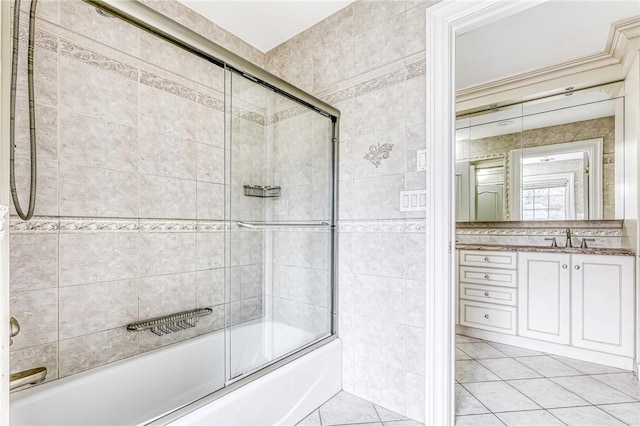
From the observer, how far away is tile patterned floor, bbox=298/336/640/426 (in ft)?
5.34

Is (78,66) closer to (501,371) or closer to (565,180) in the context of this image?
(501,371)

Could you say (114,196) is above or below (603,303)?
above

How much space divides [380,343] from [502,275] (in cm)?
161

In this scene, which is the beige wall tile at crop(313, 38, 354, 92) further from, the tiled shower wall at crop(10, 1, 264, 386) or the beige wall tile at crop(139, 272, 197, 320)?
the beige wall tile at crop(139, 272, 197, 320)

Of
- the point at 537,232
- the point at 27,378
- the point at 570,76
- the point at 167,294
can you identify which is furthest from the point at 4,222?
the point at 570,76

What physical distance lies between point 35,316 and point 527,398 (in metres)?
2.62

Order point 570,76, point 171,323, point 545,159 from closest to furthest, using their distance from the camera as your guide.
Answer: point 171,323, point 570,76, point 545,159

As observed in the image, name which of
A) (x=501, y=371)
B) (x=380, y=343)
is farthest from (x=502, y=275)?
(x=380, y=343)

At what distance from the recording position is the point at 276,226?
1.81 m

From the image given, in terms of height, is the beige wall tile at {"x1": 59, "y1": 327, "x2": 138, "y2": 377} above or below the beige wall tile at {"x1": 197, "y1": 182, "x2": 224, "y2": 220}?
below

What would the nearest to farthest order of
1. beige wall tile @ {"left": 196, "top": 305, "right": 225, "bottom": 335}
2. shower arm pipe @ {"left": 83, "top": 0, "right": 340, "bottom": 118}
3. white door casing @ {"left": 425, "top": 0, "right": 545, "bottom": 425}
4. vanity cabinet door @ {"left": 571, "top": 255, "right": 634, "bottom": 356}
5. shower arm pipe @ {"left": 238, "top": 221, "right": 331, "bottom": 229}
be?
shower arm pipe @ {"left": 83, "top": 0, "right": 340, "bottom": 118}
white door casing @ {"left": 425, "top": 0, "right": 545, "bottom": 425}
shower arm pipe @ {"left": 238, "top": 221, "right": 331, "bottom": 229}
beige wall tile @ {"left": 196, "top": 305, "right": 225, "bottom": 335}
vanity cabinet door @ {"left": 571, "top": 255, "right": 634, "bottom": 356}

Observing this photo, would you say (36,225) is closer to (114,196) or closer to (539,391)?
(114,196)

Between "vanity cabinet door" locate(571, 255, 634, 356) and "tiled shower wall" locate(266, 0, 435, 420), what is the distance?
1679 millimetres

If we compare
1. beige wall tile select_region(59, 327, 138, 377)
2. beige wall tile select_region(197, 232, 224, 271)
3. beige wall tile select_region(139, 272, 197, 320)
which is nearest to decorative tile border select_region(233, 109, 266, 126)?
beige wall tile select_region(197, 232, 224, 271)
